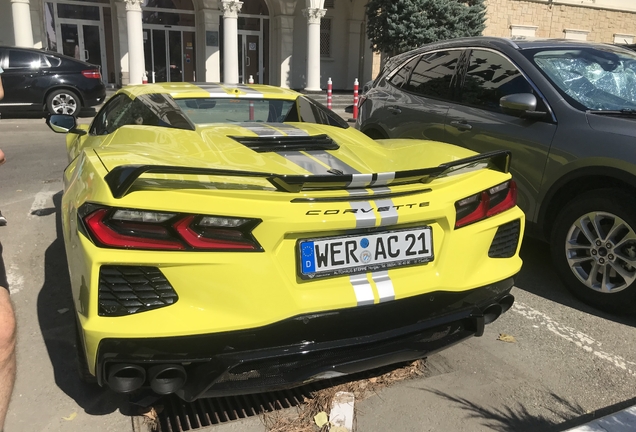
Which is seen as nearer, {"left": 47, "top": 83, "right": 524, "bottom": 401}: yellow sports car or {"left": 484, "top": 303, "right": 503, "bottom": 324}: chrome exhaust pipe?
{"left": 47, "top": 83, "right": 524, "bottom": 401}: yellow sports car

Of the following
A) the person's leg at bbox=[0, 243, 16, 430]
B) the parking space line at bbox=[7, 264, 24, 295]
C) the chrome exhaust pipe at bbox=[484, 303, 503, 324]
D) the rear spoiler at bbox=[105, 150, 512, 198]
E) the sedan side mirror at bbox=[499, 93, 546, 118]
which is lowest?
the parking space line at bbox=[7, 264, 24, 295]

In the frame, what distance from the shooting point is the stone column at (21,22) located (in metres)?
16.3

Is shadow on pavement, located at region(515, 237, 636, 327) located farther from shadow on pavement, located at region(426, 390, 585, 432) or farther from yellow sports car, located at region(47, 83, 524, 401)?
yellow sports car, located at region(47, 83, 524, 401)

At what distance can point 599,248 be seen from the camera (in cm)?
346

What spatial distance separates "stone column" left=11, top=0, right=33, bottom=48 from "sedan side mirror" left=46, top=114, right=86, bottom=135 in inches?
595

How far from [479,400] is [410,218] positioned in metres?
1.09

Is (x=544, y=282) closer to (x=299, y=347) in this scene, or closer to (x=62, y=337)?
(x=299, y=347)

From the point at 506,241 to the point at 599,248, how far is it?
1.30 m

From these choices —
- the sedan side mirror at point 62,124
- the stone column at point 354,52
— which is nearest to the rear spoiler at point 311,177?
the sedan side mirror at point 62,124

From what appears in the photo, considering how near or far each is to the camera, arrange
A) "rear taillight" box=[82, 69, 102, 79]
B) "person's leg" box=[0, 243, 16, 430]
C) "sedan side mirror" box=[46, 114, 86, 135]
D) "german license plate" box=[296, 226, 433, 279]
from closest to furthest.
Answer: "person's leg" box=[0, 243, 16, 430] → "german license plate" box=[296, 226, 433, 279] → "sedan side mirror" box=[46, 114, 86, 135] → "rear taillight" box=[82, 69, 102, 79]

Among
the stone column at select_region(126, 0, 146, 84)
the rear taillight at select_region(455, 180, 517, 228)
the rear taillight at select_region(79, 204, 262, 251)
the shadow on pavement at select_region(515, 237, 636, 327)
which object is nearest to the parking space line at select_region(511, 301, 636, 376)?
the shadow on pavement at select_region(515, 237, 636, 327)

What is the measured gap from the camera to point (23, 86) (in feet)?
41.4

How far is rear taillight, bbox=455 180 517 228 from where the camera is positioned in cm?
233

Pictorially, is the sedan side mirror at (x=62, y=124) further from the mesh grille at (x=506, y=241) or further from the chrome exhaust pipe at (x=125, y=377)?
the mesh grille at (x=506, y=241)
